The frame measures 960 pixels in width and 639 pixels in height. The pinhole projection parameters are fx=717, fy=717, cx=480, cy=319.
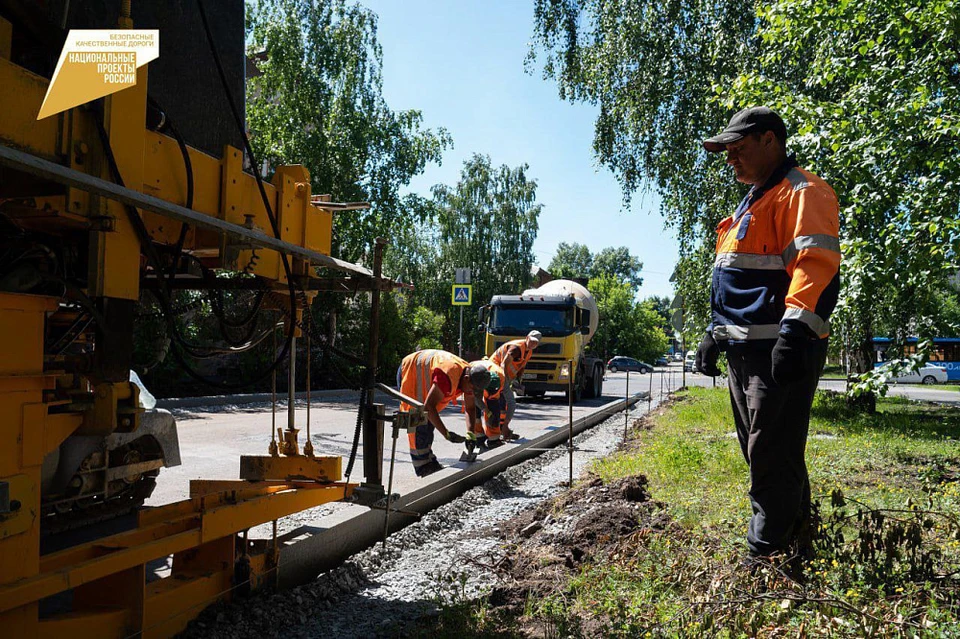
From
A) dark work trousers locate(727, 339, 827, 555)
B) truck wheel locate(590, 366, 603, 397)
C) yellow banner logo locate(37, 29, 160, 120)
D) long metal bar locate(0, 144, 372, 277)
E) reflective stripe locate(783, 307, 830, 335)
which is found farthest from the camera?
truck wheel locate(590, 366, 603, 397)

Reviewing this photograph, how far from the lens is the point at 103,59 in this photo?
2229 millimetres

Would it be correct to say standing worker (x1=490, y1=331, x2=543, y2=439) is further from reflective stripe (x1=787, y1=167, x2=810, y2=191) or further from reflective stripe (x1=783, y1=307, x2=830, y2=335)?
reflective stripe (x1=783, y1=307, x2=830, y2=335)

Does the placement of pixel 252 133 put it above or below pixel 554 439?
above

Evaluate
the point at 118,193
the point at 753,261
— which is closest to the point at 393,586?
the point at 753,261

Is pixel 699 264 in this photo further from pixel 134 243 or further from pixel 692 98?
pixel 134 243

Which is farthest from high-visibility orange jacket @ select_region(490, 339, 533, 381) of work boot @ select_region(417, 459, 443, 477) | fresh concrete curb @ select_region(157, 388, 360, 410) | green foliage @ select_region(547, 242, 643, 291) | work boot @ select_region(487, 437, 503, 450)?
green foliage @ select_region(547, 242, 643, 291)

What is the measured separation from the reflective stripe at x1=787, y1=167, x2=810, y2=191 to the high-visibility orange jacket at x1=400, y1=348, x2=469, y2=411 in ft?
12.8

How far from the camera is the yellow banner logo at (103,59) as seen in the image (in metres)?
2.20

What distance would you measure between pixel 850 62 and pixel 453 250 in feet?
106

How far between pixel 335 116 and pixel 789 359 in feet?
64.1

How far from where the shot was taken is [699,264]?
13.0 m

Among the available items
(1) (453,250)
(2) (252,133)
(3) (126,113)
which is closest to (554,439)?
(3) (126,113)

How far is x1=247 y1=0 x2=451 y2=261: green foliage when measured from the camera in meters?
19.6

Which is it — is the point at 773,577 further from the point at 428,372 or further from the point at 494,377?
the point at 494,377
